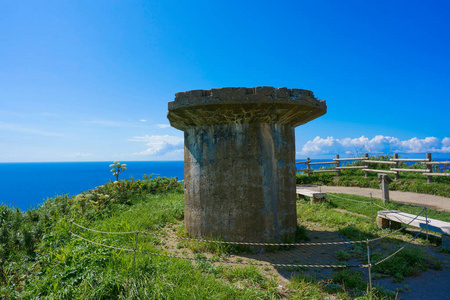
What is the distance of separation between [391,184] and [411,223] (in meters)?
8.23

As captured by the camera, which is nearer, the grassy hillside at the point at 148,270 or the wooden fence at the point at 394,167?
the grassy hillside at the point at 148,270

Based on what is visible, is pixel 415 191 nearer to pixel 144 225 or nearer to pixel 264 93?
pixel 264 93

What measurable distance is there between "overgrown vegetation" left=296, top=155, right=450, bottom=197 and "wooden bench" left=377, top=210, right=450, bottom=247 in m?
6.69

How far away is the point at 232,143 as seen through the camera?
5051 mm

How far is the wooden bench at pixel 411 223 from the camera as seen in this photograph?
5473 mm

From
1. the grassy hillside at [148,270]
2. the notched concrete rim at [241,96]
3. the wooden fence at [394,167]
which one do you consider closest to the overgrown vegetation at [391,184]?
the wooden fence at [394,167]

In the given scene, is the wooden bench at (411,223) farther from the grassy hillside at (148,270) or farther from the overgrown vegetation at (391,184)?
the overgrown vegetation at (391,184)

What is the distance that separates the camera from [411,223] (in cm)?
620

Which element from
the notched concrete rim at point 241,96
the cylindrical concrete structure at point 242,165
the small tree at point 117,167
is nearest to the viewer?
the notched concrete rim at point 241,96

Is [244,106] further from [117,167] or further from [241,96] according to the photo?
[117,167]

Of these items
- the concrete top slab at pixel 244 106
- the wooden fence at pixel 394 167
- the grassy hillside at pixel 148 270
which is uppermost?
the concrete top slab at pixel 244 106

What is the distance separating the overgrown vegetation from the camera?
11695 mm

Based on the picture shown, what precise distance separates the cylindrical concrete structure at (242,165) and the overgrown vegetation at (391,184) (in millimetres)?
9984

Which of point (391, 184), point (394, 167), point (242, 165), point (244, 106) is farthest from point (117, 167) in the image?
point (394, 167)
